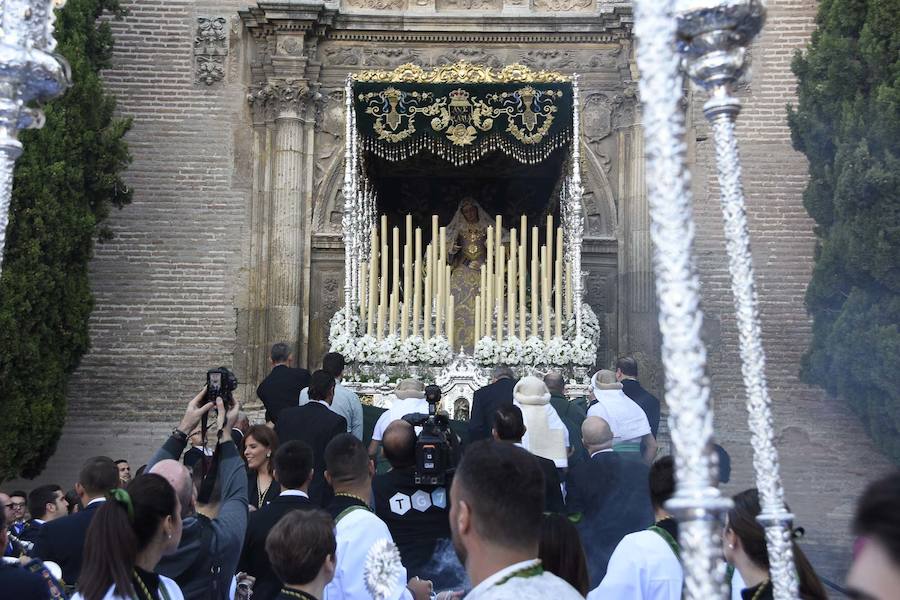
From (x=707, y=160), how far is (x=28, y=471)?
8.78 m

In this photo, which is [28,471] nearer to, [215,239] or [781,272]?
[215,239]

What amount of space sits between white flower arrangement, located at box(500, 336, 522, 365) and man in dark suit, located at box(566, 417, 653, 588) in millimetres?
4850

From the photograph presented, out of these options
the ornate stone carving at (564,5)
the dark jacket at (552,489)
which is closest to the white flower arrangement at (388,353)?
the dark jacket at (552,489)

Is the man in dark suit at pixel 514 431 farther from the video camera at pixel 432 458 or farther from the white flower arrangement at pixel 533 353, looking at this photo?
the white flower arrangement at pixel 533 353

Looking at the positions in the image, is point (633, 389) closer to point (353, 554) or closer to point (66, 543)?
point (353, 554)

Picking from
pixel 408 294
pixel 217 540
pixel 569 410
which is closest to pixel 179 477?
pixel 217 540

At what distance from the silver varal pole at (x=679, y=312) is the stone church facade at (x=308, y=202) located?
413 inches

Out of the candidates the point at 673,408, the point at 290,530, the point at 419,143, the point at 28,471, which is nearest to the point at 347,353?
the point at 419,143

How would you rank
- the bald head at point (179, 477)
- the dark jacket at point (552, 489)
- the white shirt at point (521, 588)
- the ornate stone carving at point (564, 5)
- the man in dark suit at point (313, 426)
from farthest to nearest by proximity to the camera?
1. the ornate stone carving at point (564, 5)
2. the man in dark suit at point (313, 426)
3. the dark jacket at point (552, 489)
4. the bald head at point (179, 477)
5. the white shirt at point (521, 588)

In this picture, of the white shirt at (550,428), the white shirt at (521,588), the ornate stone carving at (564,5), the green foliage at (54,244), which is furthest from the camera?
the ornate stone carving at (564,5)

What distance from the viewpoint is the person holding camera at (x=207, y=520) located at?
376 centimetres

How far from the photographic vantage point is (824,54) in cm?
1045

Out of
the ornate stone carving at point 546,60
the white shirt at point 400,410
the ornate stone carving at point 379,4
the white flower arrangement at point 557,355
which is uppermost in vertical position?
the ornate stone carving at point 379,4

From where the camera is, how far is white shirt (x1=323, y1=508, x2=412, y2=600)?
13.4 ft
